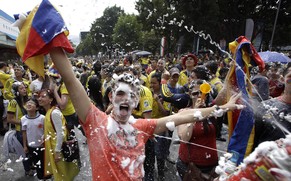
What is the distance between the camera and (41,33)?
1854mm

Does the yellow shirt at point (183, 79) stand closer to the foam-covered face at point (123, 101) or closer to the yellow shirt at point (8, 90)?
the yellow shirt at point (8, 90)

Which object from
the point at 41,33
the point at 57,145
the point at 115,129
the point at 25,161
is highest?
the point at 41,33

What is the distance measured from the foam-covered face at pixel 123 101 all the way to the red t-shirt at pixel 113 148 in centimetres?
6

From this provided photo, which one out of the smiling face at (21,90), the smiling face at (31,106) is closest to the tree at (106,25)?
the smiling face at (21,90)

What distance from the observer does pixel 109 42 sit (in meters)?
60.5

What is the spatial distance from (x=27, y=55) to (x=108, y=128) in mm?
780

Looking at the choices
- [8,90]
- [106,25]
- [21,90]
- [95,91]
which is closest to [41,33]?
[95,91]

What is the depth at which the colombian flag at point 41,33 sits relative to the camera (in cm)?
185

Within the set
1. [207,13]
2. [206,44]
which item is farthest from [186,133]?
[206,44]

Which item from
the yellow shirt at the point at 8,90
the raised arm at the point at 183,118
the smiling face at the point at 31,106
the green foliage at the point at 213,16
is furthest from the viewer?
the green foliage at the point at 213,16

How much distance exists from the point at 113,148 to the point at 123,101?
402 millimetres

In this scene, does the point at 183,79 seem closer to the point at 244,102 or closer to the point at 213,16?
the point at 244,102

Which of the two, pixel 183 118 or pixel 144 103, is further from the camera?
pixel 144 103

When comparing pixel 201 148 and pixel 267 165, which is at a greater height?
pixel 267 165
